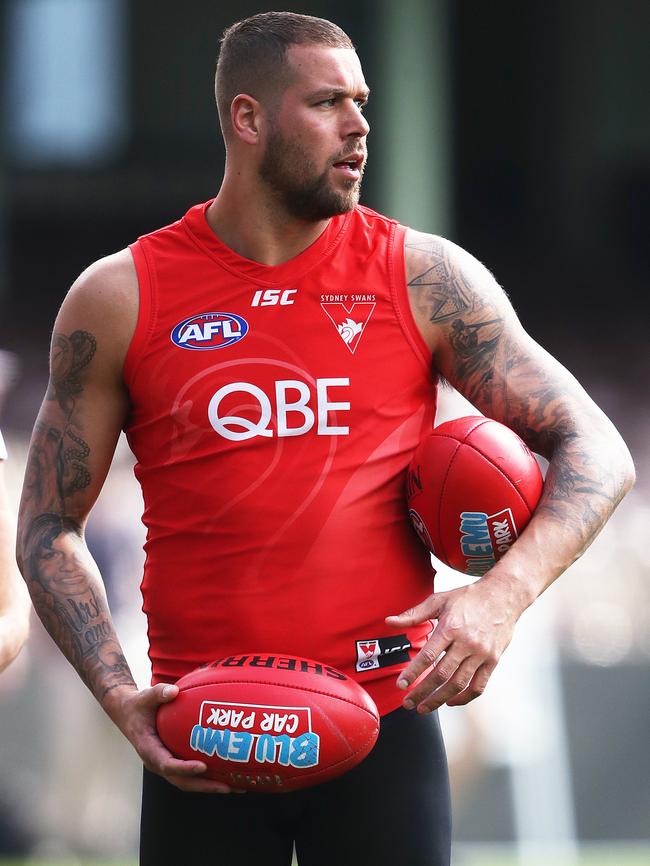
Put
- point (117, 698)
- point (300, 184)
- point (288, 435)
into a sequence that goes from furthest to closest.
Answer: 1. point (300, 184)
2. point (288, 435)
3. point (117, 698)

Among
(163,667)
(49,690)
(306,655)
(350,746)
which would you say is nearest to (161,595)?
(163,667)

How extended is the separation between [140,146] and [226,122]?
297 inches

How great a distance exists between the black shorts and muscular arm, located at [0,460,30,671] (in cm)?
45

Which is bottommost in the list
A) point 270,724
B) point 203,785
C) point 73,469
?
point 203,785

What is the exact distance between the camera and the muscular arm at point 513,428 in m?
2.53

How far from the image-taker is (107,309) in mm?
2947

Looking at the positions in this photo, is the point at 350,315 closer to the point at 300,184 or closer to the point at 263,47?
the point at 300,184

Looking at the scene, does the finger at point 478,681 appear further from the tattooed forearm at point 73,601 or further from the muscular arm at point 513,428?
the tattooed forearm at point 73,601

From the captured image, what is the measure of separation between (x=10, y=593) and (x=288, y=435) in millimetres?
725

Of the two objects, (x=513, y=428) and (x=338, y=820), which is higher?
(x=513, y=428)

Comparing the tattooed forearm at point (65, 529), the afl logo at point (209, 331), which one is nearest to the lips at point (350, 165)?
the afl logo at point (209, 331)

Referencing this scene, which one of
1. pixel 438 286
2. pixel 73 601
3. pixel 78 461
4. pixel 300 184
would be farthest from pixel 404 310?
pixel 73 601

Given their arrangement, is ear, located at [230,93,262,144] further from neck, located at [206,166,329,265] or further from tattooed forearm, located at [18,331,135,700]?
tattooed forearm, located at [18,331,135,700]

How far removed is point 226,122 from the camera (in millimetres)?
3107
